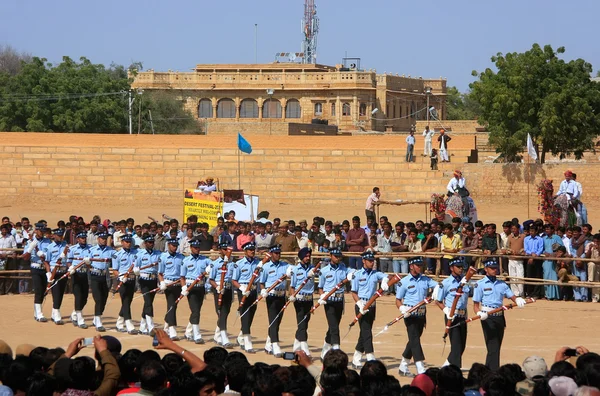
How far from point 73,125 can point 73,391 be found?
52.1 metres

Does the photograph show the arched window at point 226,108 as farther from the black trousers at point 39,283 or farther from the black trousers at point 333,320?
the black trousers at point 333,320

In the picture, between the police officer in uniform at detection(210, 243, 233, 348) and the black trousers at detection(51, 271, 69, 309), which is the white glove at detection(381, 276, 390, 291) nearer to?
the police officer in uniform at detection(210, 243, 233, 348)

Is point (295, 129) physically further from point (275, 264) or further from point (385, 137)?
point (275, 264)

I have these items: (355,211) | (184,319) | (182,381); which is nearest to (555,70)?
(355,211)

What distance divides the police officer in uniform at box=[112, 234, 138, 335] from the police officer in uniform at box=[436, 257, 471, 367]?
21.4 feet

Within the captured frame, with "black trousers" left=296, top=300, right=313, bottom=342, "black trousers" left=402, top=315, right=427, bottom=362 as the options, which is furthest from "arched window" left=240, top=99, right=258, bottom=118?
"black trousers" left=402, top=315, right=427, bottom=362

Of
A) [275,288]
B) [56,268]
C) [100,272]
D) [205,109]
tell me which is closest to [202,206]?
[56,268]

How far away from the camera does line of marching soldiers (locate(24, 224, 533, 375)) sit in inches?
662

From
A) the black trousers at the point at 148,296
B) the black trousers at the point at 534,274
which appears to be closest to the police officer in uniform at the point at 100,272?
the black trousers at the point at 148,296

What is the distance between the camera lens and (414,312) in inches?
673

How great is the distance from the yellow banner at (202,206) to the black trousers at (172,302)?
9.12 m

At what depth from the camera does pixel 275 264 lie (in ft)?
63.0

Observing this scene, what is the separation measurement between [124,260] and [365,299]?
5437mm

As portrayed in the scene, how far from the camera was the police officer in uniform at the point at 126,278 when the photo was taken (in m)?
21.0
